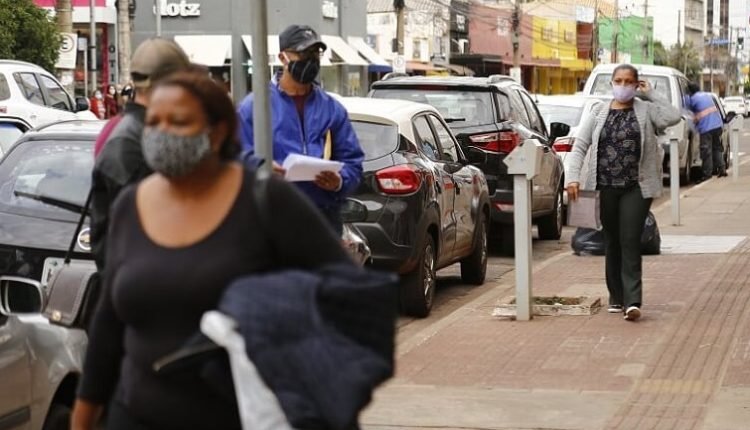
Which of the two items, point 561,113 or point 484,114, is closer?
point 484,114

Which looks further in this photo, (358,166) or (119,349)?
(358,166)

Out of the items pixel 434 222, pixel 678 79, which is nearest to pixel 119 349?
pixel 434 222

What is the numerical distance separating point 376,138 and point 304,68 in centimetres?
380

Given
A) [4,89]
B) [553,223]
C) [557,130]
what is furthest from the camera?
[4,89]

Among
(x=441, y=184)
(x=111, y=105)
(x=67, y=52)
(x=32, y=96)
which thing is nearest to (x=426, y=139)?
(x=441, y=184)

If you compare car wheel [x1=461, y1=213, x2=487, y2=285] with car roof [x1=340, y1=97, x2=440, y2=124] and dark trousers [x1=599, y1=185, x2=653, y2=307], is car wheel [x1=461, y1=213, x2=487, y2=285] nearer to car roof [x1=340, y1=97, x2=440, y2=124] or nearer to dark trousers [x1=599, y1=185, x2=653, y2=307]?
car roof [x1=340, y1=97, x2=440, y2=124]

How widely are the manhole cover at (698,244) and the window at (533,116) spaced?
5.85ft

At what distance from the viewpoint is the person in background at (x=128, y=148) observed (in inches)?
Answer: 215

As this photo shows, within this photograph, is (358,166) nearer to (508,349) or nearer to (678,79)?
(508,349)

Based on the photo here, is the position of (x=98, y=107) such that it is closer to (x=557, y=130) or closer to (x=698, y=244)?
(x=557, y=130)

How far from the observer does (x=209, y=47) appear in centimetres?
Result: 5197

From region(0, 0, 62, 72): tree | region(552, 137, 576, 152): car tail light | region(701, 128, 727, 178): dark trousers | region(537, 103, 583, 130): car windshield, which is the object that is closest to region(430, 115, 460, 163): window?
region(552, 137, 576, 152): car tail light

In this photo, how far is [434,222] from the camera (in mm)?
11648

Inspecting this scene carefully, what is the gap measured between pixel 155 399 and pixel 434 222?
8023mm
